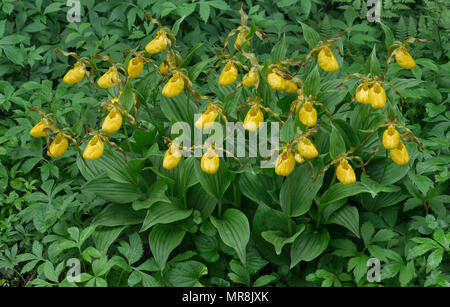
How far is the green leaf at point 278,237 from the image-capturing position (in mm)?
1794

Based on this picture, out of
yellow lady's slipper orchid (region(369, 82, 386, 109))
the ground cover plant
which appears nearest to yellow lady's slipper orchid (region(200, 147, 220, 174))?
the ground cover plant

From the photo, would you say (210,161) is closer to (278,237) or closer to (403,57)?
(278,237)

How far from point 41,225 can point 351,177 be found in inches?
49.9

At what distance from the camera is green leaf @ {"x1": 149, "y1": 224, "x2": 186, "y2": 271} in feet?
6.19

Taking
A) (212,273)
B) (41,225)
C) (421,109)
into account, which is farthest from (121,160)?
(421,109)

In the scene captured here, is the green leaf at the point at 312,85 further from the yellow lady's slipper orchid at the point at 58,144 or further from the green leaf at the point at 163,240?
the yellow lady's slipper orchid at the point at 58,144

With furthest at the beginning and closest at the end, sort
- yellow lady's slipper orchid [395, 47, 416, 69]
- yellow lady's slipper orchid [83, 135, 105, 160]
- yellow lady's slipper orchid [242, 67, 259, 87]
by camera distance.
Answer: yellow lady's slipper orchid [395, 47, 416, 69] → yellow lady's slipper orchid [242, 67, 259, 87] → yellow lady's slipper orchid [83, 135, 105, 160]

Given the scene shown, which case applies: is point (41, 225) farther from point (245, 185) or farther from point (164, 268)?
point (245, 185)

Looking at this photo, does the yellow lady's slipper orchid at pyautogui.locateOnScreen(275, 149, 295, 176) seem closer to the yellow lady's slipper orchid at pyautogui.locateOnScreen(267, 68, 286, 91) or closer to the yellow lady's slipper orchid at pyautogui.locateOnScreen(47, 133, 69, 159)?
the yellow lady's slipper orchid at pyautogui.locateOnScreen(267, 68, 286, 91)

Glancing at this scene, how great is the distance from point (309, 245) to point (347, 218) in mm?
178

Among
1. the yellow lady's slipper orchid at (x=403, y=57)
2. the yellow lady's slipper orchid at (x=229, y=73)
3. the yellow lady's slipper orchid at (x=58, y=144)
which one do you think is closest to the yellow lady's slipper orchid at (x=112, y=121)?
the yellow lady's slipper orchid at (x=58, y=144)

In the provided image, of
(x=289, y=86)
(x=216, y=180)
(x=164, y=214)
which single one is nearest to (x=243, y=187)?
(x=216, y=180)

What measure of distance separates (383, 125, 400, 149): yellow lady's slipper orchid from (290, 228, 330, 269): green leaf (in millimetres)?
429

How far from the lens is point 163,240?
76.1 inches
